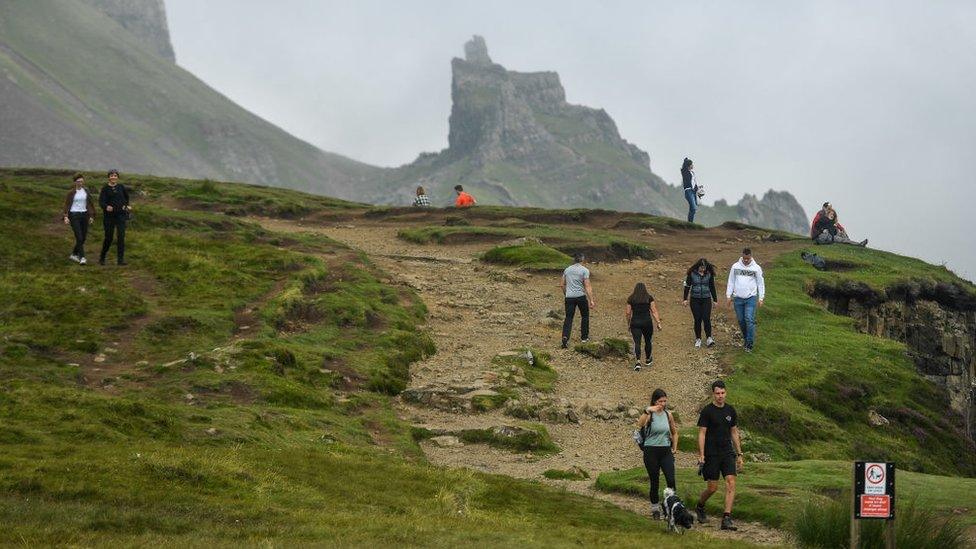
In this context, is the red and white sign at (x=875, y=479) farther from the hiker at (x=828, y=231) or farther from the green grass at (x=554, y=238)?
the hiker at (x=828, y=231)

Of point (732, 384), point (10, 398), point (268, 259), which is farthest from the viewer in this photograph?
point (268, 259)

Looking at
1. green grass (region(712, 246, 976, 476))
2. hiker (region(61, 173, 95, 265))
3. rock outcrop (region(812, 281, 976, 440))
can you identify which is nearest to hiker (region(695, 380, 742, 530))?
green grass (region(712, 246, 976, 476))

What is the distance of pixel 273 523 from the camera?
1533 centimetres

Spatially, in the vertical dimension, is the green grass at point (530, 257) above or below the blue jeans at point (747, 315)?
above

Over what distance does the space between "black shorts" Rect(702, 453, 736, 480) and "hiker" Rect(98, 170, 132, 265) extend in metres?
23.2

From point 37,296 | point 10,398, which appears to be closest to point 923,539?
point 10,398

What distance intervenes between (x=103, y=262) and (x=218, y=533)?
2391 cm

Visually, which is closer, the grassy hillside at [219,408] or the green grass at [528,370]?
the grassy hillside at [219,408]

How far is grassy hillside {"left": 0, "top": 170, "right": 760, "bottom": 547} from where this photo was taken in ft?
50.6

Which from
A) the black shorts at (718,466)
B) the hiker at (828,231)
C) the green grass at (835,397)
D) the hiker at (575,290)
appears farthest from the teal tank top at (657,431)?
the hiker at (828,231)

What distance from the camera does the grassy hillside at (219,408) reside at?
50.6 ft

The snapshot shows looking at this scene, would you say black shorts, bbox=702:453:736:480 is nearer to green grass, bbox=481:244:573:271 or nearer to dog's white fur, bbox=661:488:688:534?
dog's white fur, bbox=661:488:688:534

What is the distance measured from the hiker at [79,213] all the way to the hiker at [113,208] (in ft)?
1.50

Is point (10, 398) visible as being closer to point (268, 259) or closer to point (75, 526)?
point (75, 526)
